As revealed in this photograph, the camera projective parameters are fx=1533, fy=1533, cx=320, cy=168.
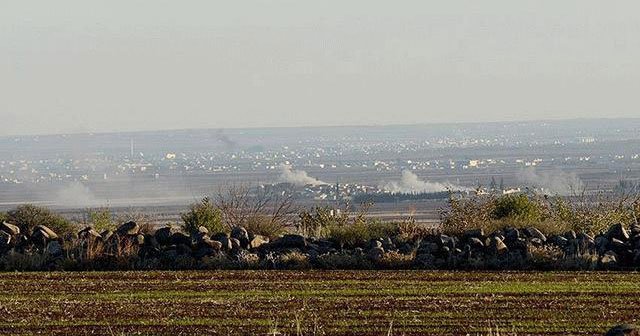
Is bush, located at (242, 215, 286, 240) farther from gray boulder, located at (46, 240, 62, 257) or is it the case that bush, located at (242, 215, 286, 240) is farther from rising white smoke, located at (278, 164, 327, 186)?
rising white smoke, located at (278, 164, 327, 186)

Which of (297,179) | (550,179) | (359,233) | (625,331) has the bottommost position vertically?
(297,179)

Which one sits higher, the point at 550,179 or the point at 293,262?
the point at 293,262

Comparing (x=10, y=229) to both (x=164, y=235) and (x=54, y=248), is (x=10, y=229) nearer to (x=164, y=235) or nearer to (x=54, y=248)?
(x=54, y=248)

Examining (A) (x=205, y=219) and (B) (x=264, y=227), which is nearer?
(B) (x=264, y=227)

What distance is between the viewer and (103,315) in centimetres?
2295

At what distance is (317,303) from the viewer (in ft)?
79.9

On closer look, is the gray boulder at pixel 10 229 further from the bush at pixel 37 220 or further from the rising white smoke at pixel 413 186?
the rising white smoke at pixel 413 186

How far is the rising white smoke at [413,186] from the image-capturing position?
144 meters

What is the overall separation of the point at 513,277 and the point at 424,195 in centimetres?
9814

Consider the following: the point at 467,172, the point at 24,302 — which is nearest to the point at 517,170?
the point at 467,172

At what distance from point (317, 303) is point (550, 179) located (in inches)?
4977

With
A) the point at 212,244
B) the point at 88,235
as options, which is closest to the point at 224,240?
the point at 212,244

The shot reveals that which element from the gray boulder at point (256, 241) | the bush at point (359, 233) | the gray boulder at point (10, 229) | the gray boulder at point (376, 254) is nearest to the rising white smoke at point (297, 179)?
the bush at point (359, 233)

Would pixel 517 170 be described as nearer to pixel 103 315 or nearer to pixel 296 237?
pixel 296 237
